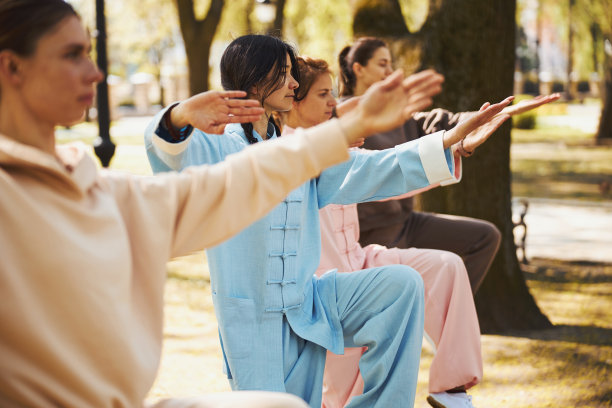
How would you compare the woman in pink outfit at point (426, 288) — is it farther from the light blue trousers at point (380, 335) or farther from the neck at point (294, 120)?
the light blue trousers at point (380, 335)

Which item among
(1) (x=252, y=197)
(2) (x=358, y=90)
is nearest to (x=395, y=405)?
(1) (x=252, y=197)

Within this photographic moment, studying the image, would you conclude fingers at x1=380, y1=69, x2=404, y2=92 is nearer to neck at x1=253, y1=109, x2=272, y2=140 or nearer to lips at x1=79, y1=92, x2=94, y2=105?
lips at x1=79, y1=92, x2=94, y2=105

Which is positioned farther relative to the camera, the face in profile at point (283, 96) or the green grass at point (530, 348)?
the green grass at point (530, 348)

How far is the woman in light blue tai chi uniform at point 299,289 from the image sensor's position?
3395 millimetres

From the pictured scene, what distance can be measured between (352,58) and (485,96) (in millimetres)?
1407

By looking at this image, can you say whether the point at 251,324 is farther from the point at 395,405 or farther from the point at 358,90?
the point at 358,90

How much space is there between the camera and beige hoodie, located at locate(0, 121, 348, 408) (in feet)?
6.20

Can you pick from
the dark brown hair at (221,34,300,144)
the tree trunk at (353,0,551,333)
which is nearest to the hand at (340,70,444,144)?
the dark brown hair at (221,34,300,144)

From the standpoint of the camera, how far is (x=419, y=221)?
5457 millimetres

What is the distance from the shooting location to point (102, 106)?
808cm

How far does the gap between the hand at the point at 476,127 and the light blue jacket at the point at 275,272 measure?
0.07m

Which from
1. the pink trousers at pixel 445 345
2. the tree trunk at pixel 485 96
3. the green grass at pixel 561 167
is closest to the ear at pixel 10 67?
the pink trousers at pixel 445 345

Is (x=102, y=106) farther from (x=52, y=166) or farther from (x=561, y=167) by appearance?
(x=561, y=167)

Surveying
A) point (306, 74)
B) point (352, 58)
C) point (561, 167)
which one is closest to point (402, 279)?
point (306, 74)
